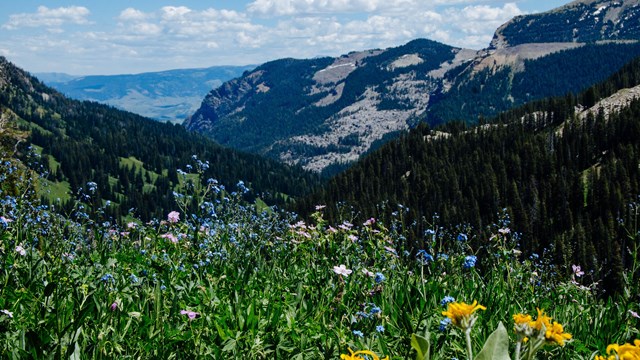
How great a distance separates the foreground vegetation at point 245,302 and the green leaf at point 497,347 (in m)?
0.02

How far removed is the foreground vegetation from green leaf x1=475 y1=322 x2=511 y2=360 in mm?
18

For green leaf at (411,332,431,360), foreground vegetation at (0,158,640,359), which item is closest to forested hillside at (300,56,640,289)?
foreground vegetation at (0,158,640,359)

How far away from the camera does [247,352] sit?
4.80 metres

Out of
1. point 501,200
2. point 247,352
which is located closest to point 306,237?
point 247,352

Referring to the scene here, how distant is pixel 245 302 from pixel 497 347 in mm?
4293

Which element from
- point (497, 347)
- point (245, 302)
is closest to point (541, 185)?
point (245, 302)

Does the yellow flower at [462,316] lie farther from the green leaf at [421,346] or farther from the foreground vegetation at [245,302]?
the green leaf at [421,346]

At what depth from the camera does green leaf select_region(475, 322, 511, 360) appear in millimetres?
2268

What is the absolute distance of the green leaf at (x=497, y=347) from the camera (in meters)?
2.27

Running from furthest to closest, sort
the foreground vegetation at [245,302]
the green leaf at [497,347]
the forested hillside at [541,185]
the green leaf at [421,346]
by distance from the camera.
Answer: the forested hillside at [541,185]
the foreground vegetation at [245,302]
the green leaf at [421,346]
the green leaf at [497,347]

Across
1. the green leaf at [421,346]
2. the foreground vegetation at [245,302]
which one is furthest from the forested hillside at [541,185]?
the green leaf at [421,346]

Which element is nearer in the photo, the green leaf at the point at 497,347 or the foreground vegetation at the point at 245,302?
the green leaf at the point at 497,347

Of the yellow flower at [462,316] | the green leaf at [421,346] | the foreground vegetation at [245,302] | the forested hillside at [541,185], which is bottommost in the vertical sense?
the forested hillside at [541,185]

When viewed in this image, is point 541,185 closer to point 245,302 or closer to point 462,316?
point 245,302
